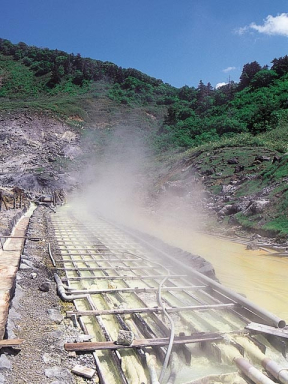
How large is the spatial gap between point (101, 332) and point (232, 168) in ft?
53.6

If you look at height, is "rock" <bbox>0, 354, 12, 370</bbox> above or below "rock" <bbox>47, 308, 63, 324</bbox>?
above

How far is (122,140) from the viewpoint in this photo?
43.4 metres

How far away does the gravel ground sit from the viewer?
2615 millimetres

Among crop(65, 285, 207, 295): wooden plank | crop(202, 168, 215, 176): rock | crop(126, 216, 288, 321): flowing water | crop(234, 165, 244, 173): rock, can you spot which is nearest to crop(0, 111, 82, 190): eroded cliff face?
crop(202, 168, 215, 176): rock

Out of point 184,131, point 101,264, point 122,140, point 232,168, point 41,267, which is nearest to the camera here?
point 41,267

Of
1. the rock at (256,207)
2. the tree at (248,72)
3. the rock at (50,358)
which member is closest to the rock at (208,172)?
the rock at (256,207)

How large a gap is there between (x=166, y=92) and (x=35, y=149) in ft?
121

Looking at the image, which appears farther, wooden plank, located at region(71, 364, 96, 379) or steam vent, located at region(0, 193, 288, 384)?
steam vent, located at region(0, 193, 288, 384)

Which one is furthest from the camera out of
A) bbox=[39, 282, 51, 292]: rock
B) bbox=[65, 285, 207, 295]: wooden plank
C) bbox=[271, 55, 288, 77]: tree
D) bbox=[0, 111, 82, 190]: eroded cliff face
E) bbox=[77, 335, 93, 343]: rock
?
bbox=[271, 55, 288, 77]: tree

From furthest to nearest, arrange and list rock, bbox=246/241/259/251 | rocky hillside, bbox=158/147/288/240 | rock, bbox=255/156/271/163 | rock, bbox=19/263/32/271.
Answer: rock, bbox=255/156/271/163 → rocky hillside, bbox=158/147/288/240 → rock, bbox=246/241/259/251 → rock, bbox=19/263/32/271

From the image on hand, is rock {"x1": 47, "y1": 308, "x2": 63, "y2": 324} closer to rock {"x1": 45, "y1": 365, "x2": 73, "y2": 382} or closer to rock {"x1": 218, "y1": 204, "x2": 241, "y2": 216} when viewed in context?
rock {"x1": 45, "y1": 365, "x2": 73, "y2": 382}

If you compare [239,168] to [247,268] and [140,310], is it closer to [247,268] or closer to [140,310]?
[247,268]

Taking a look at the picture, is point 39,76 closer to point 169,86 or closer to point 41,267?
point 169,86

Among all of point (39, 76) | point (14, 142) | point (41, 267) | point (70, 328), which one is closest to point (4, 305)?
point (70, 328)
